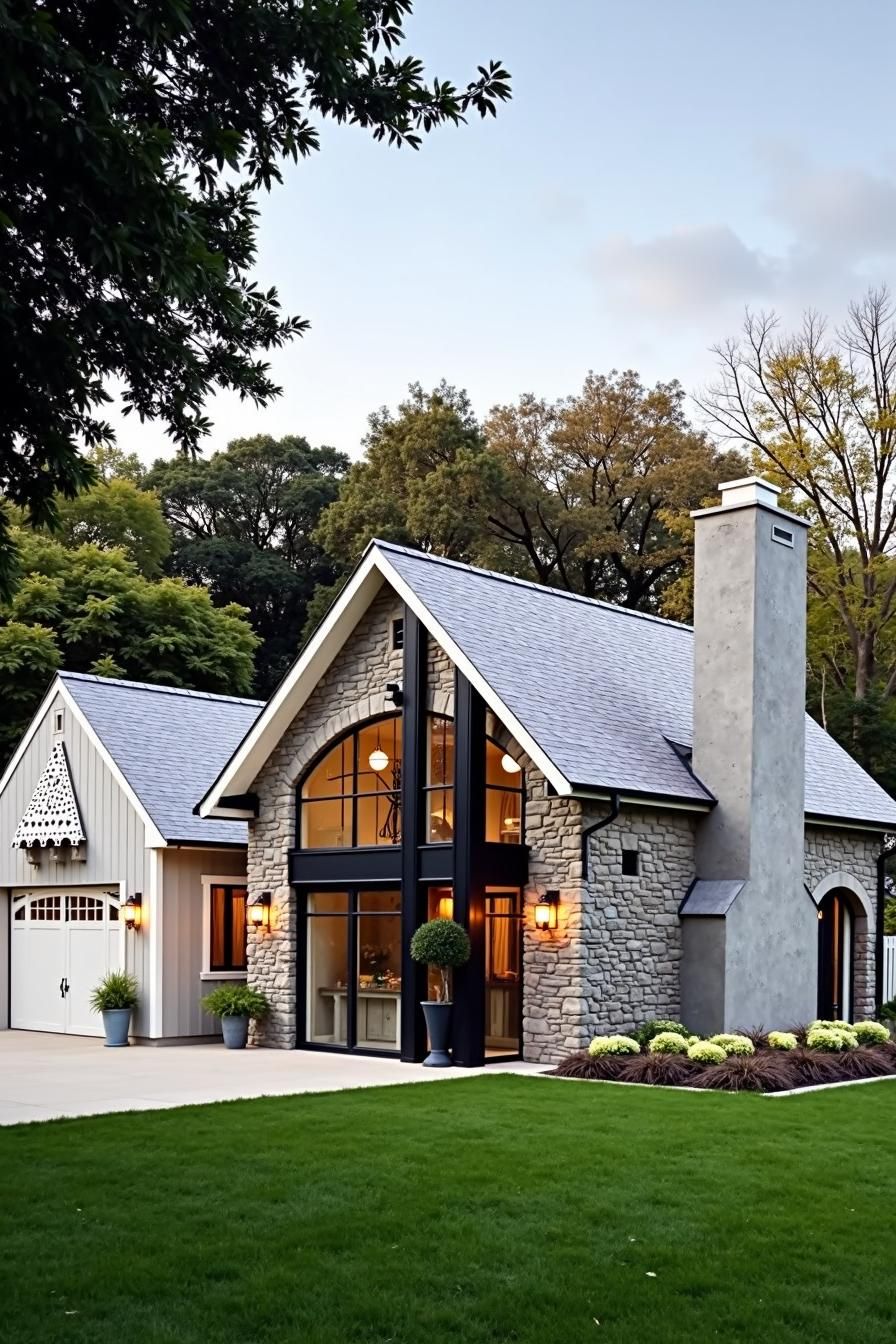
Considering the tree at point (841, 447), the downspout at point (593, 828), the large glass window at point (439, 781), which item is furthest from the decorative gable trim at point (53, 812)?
the tree at point (841, 447)

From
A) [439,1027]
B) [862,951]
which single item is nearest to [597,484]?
[862,951]

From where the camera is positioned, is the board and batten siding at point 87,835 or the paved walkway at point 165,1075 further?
the board and batten siding at point 87,835

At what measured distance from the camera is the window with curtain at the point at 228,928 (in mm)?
20625

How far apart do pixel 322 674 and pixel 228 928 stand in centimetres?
449

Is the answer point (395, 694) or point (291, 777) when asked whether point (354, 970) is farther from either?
point (395, 694)

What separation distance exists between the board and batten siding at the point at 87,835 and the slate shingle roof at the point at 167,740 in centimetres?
32

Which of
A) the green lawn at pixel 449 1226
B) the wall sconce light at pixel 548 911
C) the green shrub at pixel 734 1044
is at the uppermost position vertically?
the wall sconce light at pixel 548 911

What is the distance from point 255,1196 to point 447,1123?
3.09m

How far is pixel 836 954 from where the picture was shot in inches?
806

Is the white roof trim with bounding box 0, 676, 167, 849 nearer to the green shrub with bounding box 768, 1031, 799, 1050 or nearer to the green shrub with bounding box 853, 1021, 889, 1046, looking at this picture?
the green shrub with bounding box 768, 1031, 799, 1050

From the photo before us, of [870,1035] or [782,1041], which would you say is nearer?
[782,1041]

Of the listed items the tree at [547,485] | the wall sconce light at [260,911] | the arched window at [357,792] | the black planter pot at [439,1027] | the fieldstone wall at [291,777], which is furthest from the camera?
the tree at [547,485]

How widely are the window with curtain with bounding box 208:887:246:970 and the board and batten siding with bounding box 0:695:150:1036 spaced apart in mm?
1069

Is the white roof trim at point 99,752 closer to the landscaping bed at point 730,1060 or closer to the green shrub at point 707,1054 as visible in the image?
the landscaping bed at point 730,1060
